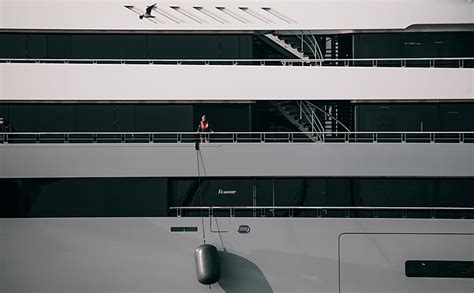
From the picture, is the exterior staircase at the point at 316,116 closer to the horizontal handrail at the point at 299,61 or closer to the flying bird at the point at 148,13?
the horizontal handrail at the point at 299,61

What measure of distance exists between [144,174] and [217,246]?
1631mm

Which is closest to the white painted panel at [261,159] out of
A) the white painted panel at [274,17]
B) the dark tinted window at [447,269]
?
the dark tinted window at [447,269]

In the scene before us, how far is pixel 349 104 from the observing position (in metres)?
12.9

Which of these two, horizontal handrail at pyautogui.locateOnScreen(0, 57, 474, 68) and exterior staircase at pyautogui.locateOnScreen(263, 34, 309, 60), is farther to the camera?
exterior staircase at pyautogui.locateOnScreen(263, 34, 309, 60)

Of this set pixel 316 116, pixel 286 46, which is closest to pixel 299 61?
pixel 286 46

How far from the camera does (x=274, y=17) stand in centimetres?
1284

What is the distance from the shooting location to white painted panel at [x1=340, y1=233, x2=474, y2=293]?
39.3 ft

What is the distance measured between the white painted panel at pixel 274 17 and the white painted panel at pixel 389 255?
11.8 ft

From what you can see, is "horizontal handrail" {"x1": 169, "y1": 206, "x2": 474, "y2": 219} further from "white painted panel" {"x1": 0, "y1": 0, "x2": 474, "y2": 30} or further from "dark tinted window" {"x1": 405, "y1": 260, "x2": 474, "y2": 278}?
"white painted panel" {"x1": 0, "y1": 0, "x2": 474, "y2": 30}

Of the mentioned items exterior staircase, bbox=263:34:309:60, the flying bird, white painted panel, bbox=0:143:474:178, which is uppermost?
the flying bird

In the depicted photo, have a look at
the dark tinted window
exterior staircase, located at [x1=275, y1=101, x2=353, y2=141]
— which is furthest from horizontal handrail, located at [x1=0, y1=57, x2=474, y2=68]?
the dark tinted window

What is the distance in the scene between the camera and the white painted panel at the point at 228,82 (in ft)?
41.2

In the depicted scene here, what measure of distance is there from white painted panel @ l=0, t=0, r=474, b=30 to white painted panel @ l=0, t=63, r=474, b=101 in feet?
2.51

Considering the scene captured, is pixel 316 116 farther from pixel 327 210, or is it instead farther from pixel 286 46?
pixel 327 210
